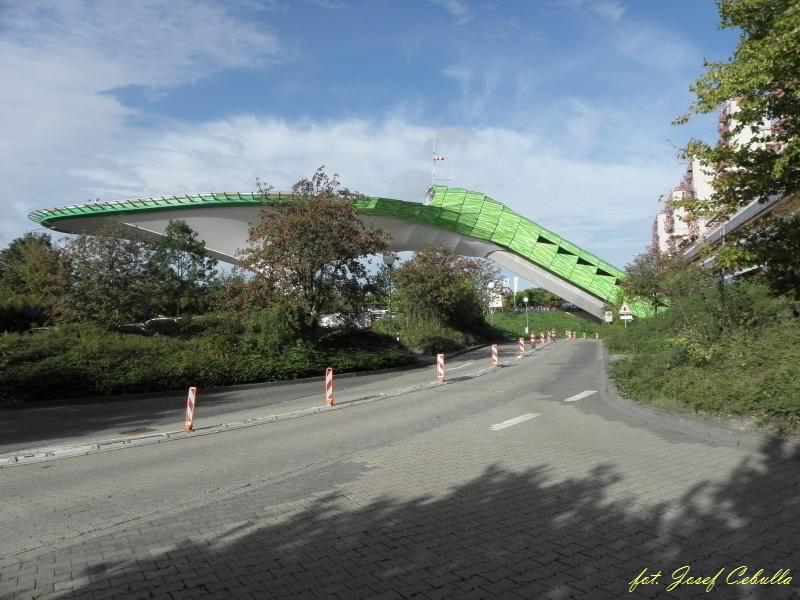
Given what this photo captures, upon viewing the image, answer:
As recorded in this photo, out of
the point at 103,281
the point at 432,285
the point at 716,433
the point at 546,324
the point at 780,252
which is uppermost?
the point at 432,285

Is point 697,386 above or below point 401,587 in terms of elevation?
above

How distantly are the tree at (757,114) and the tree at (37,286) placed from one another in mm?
24790

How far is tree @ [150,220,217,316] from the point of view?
29.7 m

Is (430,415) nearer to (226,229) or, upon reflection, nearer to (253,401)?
(253,401)

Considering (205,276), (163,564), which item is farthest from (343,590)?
(205,276)

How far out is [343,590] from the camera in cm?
445

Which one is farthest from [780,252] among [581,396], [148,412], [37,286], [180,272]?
[37,286]

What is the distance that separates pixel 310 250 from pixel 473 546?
20238mm

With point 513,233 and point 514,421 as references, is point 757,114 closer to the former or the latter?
point 514,421

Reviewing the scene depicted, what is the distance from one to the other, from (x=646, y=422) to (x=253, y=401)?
10978 mm

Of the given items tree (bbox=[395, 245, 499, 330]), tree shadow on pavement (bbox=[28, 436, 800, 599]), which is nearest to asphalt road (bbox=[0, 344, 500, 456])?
tree shadow on pavement (bbox=[28, 436, 800, 599])

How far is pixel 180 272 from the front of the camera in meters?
32.4

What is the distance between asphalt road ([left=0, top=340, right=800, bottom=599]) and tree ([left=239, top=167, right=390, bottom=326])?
14.3 m

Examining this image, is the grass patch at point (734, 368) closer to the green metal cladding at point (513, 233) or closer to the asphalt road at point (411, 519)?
the asphalt road at point (411, 519)
